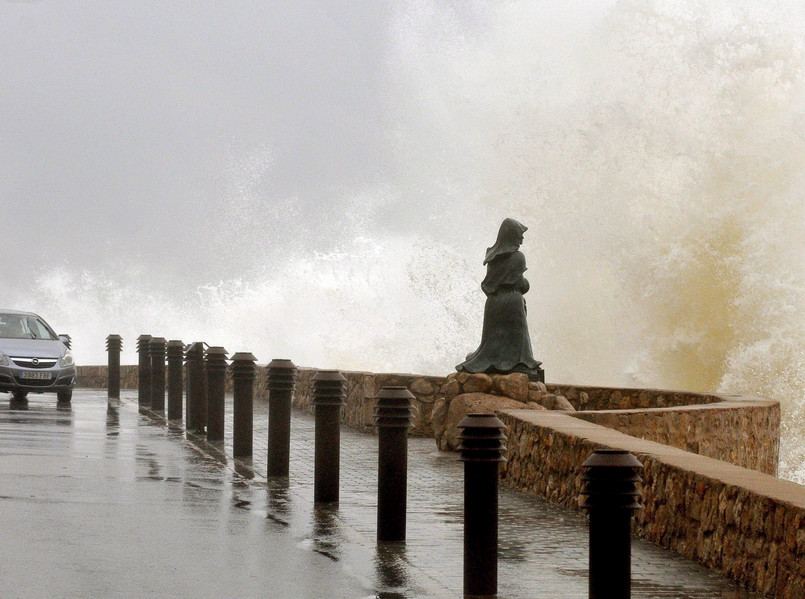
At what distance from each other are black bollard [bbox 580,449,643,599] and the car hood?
18.0 m

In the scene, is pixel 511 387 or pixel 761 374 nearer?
pixel 511 387

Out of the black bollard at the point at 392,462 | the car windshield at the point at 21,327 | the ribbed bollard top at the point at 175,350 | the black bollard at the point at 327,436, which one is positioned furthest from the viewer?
the car windshield at the point at 21,327

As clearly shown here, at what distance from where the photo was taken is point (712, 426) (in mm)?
13461

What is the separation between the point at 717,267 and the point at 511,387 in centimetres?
2517

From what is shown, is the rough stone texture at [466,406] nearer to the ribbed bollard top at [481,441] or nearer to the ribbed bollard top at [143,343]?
the ribbed bollard top at [481,441]

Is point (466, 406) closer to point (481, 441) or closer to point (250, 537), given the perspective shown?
point (250, 537)

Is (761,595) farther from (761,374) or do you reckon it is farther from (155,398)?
(761,374)

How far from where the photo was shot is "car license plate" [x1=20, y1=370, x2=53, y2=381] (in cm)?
2225

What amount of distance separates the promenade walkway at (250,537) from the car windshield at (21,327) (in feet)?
32.7

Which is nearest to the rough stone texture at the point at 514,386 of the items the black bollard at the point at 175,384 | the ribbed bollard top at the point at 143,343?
the black bollard at the point at 175,384

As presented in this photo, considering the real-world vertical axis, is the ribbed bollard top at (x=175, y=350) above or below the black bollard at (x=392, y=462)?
above

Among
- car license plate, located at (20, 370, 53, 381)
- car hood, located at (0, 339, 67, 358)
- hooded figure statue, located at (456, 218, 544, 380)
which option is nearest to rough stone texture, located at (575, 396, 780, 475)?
hooded figure statue, located at (456, 218, 544, 380)

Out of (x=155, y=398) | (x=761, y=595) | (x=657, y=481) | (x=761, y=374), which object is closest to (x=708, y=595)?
(x=761, y=595)

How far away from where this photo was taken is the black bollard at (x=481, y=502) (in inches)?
279
